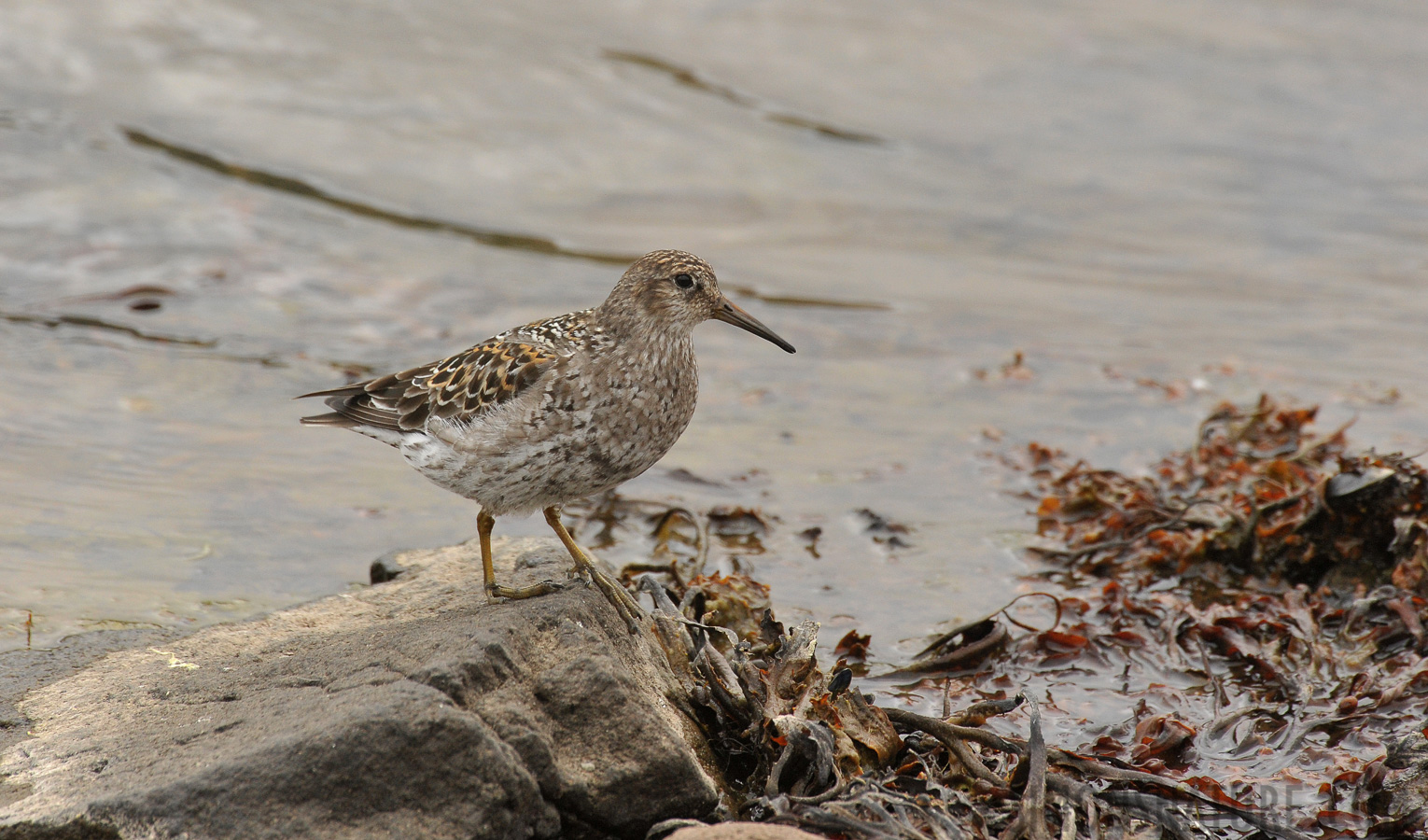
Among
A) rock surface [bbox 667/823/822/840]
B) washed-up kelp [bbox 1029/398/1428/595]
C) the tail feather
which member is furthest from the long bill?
rock surface [bbox 667/823/822/840]

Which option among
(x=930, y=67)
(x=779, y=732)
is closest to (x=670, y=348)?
(x=779, y=732)

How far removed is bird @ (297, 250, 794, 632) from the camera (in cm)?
494

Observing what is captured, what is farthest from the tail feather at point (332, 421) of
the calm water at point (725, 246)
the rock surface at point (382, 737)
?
the rock surface at point (382, 737)

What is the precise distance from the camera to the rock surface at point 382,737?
362cm

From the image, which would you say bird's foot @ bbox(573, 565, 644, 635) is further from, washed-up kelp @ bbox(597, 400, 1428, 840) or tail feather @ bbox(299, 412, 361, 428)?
tail feather @ bbox(299, 412, 361, 428)

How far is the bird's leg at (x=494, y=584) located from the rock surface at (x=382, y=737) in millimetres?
168

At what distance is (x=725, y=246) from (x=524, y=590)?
6834 millimetres

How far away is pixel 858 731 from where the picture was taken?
15.0 feet

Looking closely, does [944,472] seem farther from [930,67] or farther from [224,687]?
[930,67]

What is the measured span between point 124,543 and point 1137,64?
38.2ft

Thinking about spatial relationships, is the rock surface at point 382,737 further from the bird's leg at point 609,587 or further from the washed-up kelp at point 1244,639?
the washed-up kelp at point 1244,639

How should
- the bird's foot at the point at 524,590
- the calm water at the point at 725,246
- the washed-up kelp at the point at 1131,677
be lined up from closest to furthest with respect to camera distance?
the washed-up kelp at the point at 1131,677, the bird's foot at the point at 524,590, the calm water at the point at 725,246

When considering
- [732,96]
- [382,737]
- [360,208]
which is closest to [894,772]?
[382,737]

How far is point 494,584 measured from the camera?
196 inches
